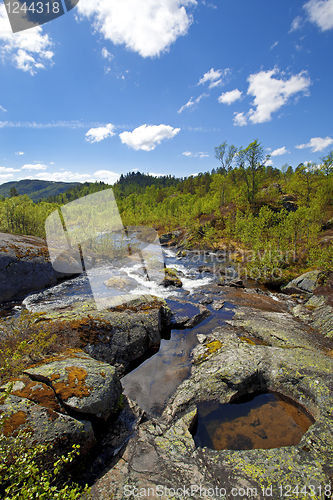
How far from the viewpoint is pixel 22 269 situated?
14.8 m

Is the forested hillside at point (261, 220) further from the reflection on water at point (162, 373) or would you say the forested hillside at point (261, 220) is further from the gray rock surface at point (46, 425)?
the gray rock surface at point (46, 425)

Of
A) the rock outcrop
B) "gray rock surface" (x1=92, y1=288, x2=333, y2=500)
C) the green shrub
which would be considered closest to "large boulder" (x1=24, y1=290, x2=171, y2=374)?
the rock outcrop

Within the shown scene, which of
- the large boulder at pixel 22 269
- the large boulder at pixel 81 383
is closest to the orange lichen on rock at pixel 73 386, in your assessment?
the large boulder at pixel 81 383

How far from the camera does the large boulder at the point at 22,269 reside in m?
13.8

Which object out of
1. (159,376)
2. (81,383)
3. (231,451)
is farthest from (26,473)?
(159,376)

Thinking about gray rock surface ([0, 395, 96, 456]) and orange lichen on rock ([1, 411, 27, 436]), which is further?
gray rock surface ([0, 395, 96, 456])

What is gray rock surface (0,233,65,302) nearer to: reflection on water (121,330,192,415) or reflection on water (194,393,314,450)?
reflection on water (121,330,192,415)

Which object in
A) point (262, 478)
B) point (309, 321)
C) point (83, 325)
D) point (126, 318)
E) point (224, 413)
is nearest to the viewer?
point (262, 478)

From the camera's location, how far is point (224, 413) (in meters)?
6.61

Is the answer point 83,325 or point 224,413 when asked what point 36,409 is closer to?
point 83,325

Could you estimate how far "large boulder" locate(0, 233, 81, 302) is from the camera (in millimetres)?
13789

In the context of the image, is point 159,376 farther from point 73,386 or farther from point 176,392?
point 73,386

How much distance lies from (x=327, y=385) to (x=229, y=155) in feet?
201

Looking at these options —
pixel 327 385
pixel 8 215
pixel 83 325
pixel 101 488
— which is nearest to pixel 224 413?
pixel 327 385
